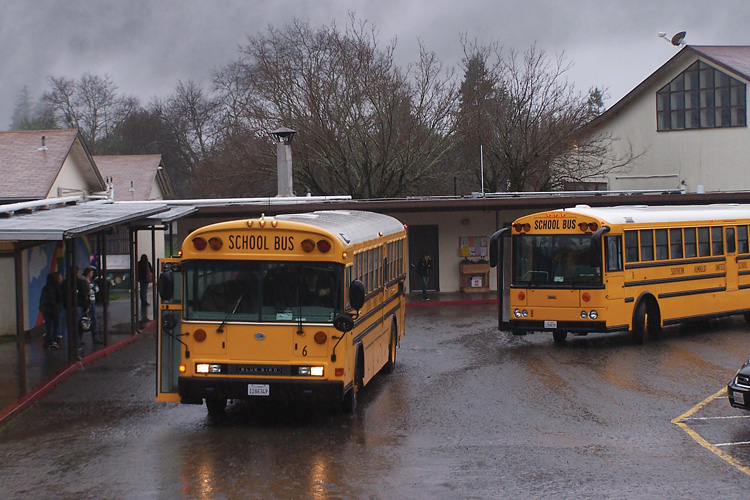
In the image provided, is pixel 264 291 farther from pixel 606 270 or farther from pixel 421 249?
pixel 421 249

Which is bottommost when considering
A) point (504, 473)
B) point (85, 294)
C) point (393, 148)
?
point (504, 473)

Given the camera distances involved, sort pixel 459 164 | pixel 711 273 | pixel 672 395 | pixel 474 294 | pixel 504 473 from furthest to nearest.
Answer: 1. pixel 459 164
2. pixel 474 294
3. pixel 711 273
4. pixel 672 395
5. pixel 504 473

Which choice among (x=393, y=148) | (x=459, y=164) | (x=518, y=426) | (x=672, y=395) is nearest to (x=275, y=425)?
(x=518, y=426)

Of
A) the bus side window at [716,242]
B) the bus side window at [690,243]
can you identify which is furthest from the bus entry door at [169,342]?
the bus side window at [716,242]

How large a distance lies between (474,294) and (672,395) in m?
16.6

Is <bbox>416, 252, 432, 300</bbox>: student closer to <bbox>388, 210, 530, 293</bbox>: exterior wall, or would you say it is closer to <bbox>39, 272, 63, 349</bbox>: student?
<bbox>388, 210, 530, 293</bbox>: exterior wall

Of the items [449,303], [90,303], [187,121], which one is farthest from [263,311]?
[187,121]

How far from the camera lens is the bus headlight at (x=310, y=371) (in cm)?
1051

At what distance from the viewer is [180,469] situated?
9.23m

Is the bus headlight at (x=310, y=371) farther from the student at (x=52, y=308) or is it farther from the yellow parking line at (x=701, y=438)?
the student at (x=52, y=308)

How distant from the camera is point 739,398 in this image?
1045 centimetres

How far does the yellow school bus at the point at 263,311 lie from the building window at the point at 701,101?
104 feet

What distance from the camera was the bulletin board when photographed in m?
30.0

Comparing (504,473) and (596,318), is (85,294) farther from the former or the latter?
(504,473)
